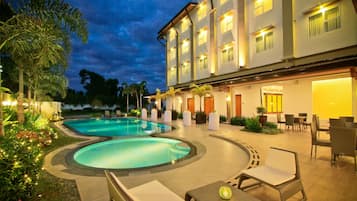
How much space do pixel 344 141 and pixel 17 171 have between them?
22.1ft

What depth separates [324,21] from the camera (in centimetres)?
1100

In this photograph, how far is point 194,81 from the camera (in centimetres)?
2280

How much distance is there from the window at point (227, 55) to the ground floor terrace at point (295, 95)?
10.0ft

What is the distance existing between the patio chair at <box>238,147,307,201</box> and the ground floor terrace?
869 centimetres

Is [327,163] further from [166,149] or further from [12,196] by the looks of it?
[12,196]

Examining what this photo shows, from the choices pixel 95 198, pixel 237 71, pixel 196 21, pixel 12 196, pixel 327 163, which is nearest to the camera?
pixel 12 196

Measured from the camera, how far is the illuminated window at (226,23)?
56.8 feet

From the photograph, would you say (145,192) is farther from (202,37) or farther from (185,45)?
(185,45)

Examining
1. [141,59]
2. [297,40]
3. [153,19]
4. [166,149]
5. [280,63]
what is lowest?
[166,149]

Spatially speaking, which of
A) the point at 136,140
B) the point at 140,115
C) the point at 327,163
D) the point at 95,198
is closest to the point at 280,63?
the point at 327,163

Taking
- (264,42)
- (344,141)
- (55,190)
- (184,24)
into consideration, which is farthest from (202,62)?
(55,190)

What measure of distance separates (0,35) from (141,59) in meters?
74.7

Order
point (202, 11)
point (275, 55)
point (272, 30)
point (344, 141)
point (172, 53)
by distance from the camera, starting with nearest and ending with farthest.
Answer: point (344, 141) < point (275, 55) < point (272, 30) < point (202, 11) < point (172, 53)

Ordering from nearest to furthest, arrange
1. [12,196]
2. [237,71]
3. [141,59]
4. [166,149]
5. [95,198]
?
1. [12,196]
2. [95,198]
3. [166,149]
4. [237,71]
5. [141,59]
